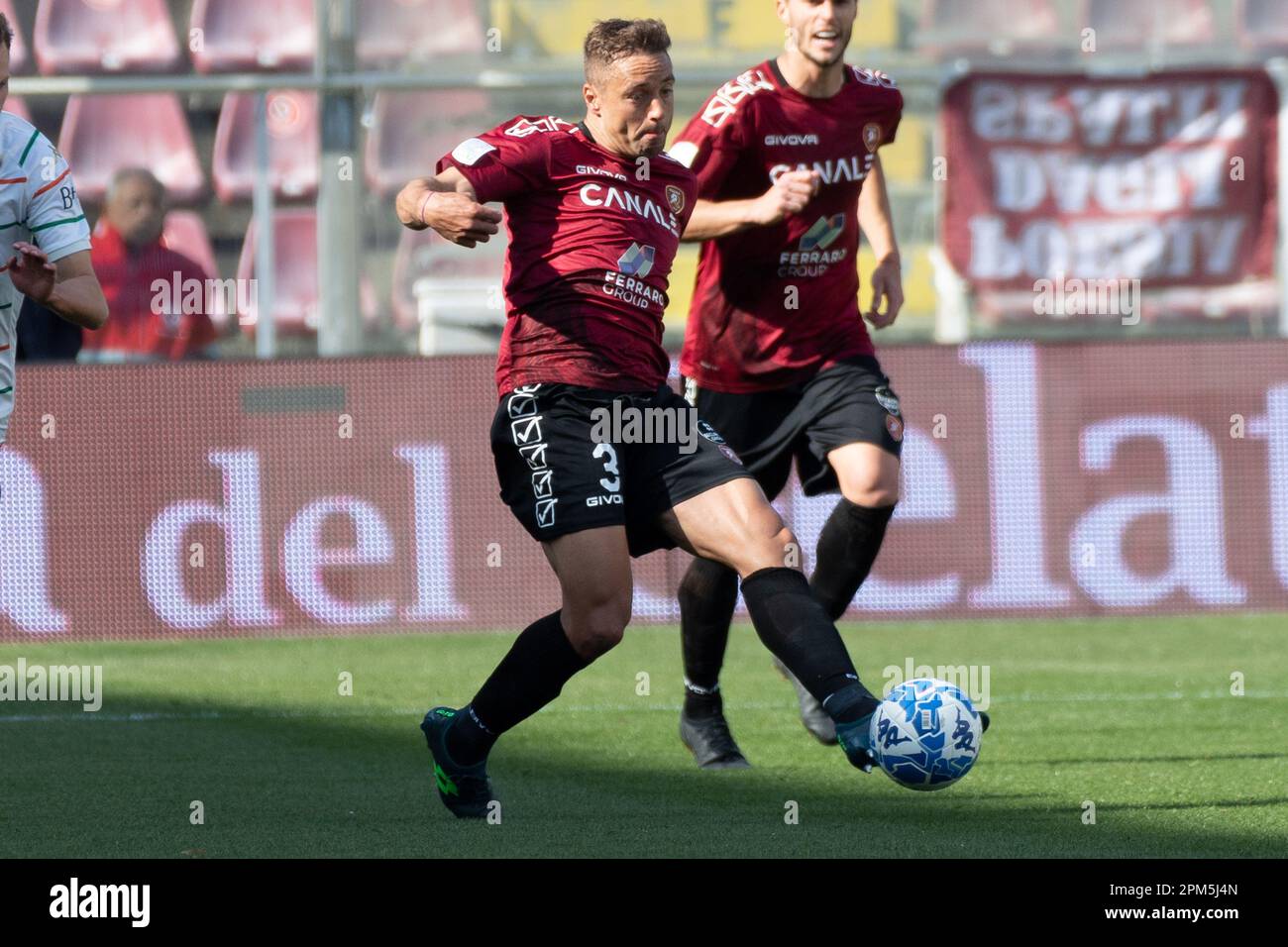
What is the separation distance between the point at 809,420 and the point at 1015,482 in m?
4.53

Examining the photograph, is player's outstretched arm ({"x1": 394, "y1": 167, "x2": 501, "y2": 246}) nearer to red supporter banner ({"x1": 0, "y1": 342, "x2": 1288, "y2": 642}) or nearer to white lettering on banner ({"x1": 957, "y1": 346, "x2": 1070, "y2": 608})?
red supporter banner ({"x1": 0, "y1": 342, "x2": 1288, "y2": 642})

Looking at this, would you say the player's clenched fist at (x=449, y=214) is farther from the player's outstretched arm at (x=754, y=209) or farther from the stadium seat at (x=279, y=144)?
the stadium seat at (x=279, y=144)

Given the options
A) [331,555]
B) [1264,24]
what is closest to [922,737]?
[331,555]

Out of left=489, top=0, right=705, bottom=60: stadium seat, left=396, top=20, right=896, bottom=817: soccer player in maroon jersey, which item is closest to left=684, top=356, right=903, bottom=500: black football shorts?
left=396, top=20, right=896, bottom=817: soccer player in maroon jersey

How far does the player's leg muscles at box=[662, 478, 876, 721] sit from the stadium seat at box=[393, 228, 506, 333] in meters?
6.36

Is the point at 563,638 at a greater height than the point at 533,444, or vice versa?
the point at 533,444

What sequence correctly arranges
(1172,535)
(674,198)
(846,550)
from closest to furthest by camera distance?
(674,198), (846,550), (1172,535)

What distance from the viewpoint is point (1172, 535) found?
10578mm

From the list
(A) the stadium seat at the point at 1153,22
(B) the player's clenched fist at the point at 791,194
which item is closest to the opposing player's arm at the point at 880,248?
(B) the player's clenched fist at the point at 791,194

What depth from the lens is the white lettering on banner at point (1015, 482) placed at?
10570 millimetres

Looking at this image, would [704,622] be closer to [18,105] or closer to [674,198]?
[674,198]

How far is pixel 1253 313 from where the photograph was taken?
11547 mm

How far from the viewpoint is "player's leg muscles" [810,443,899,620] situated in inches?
243

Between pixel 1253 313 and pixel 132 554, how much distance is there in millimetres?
6333
